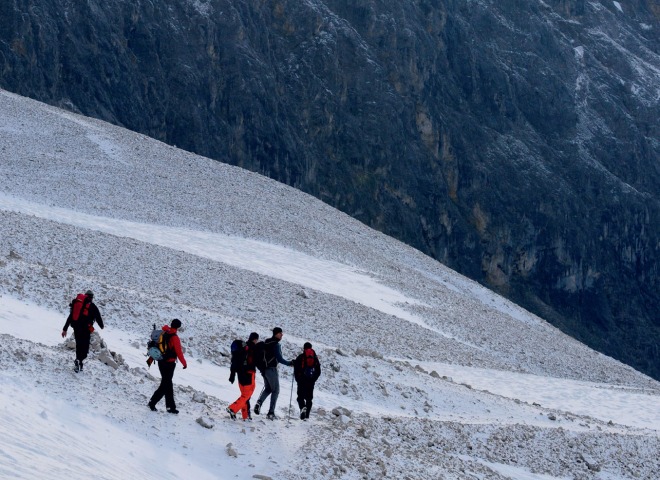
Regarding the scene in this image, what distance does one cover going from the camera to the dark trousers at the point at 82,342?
1706 cm

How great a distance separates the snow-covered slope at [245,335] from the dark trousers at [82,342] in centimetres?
38

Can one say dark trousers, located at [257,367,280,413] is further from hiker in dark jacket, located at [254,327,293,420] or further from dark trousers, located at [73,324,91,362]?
Result: dark trousers, located at [73,324,91,362]

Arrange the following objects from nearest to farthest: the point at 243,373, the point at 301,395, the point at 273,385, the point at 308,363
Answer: the point at 243,373
the point at 273,385
the point at 308,363
the point at 301,395

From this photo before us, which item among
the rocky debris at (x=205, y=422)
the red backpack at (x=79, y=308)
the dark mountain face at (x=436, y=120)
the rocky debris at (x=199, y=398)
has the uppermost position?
the dark mountain face at (x=436, y=120)

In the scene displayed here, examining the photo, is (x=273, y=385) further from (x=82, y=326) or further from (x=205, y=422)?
(x=82, y=326)

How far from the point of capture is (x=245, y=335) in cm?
2548

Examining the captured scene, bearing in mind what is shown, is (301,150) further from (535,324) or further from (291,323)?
(291,323)

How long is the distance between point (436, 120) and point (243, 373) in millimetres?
122446

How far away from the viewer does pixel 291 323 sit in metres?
32.1

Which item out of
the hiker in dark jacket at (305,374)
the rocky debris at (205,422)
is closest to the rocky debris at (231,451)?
the rocky debris at (205,422)

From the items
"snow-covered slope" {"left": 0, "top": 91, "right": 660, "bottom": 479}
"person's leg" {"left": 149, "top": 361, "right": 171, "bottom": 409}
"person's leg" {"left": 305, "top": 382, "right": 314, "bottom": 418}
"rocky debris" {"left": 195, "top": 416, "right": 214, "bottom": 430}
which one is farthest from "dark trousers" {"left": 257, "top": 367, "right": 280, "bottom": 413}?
"person's leg" {"left": 149, "top": 361, "right": 171, "bottom": 409}

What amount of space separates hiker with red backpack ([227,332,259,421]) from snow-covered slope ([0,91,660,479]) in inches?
14.0

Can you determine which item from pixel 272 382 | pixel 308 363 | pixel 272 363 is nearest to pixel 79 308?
pixel 272 363

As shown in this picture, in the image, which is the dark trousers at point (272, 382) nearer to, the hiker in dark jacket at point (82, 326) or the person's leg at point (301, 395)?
the person's leg at point (301, 395)
